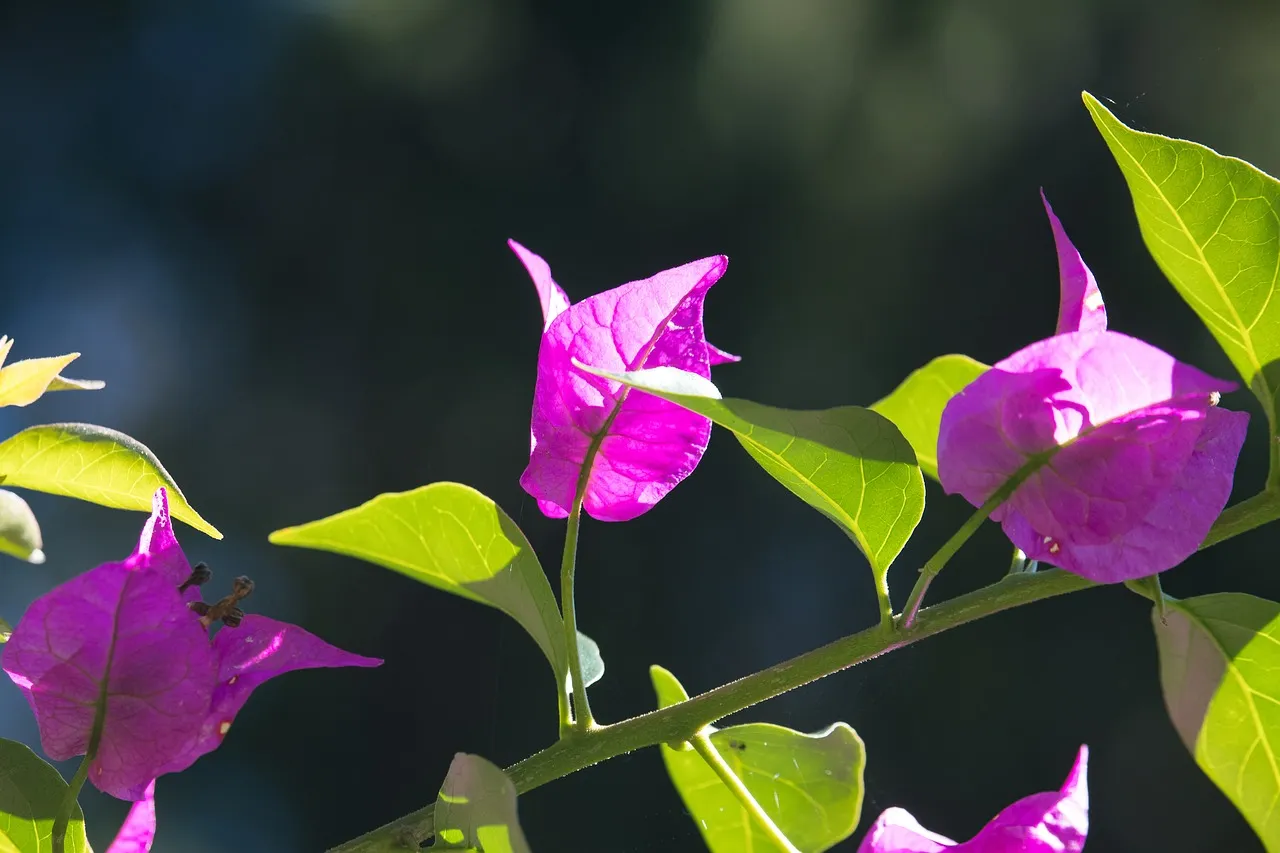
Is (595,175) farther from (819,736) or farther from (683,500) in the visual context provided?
(819,736)

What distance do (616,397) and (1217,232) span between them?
0.16 meters

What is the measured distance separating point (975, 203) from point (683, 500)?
1375 millimetres

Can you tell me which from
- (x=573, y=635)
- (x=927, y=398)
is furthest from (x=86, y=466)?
(x=927, y=398)

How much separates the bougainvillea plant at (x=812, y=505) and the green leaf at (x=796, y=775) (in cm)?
6

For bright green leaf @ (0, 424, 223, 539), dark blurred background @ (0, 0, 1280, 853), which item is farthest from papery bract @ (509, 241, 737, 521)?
dark blurred background @ (0, 0, 1280, 853)

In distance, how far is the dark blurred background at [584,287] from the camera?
301 centimetres

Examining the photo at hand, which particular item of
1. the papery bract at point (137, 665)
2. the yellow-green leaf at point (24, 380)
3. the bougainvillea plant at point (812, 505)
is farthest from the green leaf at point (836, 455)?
the yellow-green leaf at point (24, 380)

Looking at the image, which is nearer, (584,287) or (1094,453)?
(1094,453)

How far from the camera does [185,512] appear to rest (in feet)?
1.07

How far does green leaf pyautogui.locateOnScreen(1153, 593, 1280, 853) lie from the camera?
306mm

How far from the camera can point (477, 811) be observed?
0.25m

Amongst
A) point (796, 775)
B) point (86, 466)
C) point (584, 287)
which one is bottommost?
point (584, 287)

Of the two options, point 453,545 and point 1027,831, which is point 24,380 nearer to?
point 453,545

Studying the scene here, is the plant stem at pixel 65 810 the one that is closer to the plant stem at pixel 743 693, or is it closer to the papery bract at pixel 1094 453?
the plant stem at pixel 743 693
